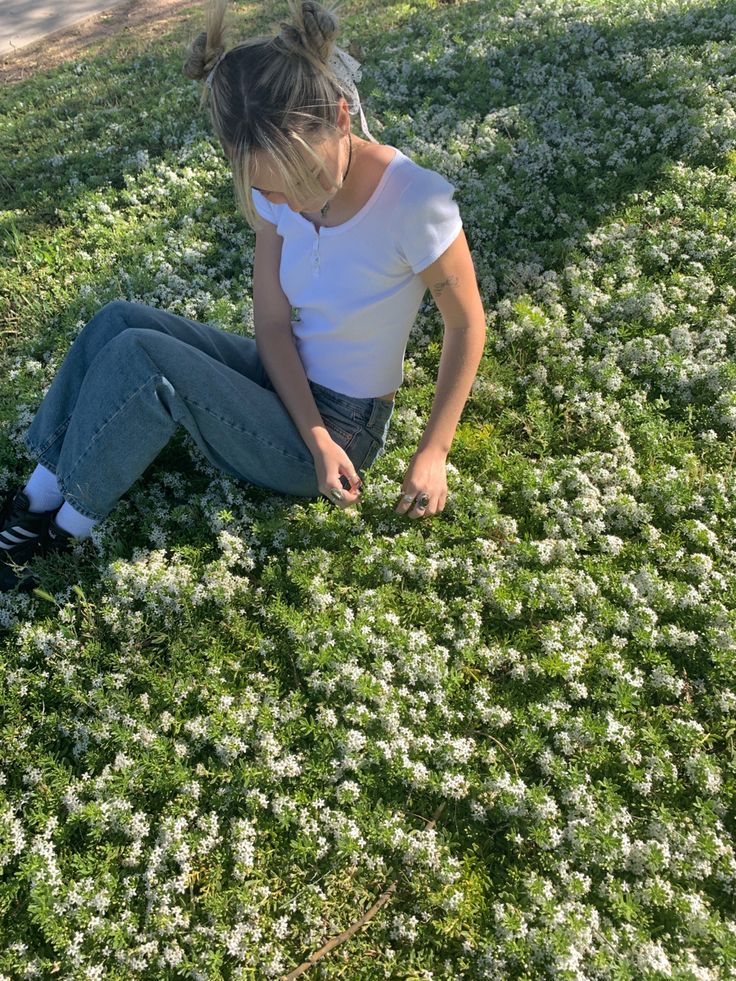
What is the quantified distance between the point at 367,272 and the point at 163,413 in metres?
1.38

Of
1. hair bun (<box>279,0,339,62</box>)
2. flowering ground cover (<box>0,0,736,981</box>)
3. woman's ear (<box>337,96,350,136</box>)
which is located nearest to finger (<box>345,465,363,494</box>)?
flowering ground cover (<box>0,0,736,981</box>)

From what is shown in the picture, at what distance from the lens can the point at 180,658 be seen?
4.50 meters

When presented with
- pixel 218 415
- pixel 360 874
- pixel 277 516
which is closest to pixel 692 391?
pixel 277 516

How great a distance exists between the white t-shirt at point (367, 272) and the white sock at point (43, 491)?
5.67ft

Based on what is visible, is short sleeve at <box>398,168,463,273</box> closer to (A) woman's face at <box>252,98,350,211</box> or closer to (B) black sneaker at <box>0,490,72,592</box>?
(A) woman's face at <box>252,98,350,211</box>

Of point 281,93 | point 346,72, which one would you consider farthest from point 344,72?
point 281,93

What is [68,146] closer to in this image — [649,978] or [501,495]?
[501,495]

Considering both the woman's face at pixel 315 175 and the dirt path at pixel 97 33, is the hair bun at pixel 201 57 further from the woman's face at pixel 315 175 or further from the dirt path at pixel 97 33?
the dirt path at pixel 97 33

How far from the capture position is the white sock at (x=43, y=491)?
456cm

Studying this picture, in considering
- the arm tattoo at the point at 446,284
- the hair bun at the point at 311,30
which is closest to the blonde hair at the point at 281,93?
the hair bun at the point at 311,30

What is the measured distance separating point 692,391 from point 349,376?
301 cm

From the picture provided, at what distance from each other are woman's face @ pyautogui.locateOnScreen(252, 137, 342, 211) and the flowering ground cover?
218 cm

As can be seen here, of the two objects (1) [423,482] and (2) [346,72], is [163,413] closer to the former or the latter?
(1) [423,482]

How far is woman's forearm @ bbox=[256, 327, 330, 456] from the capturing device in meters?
4.36
